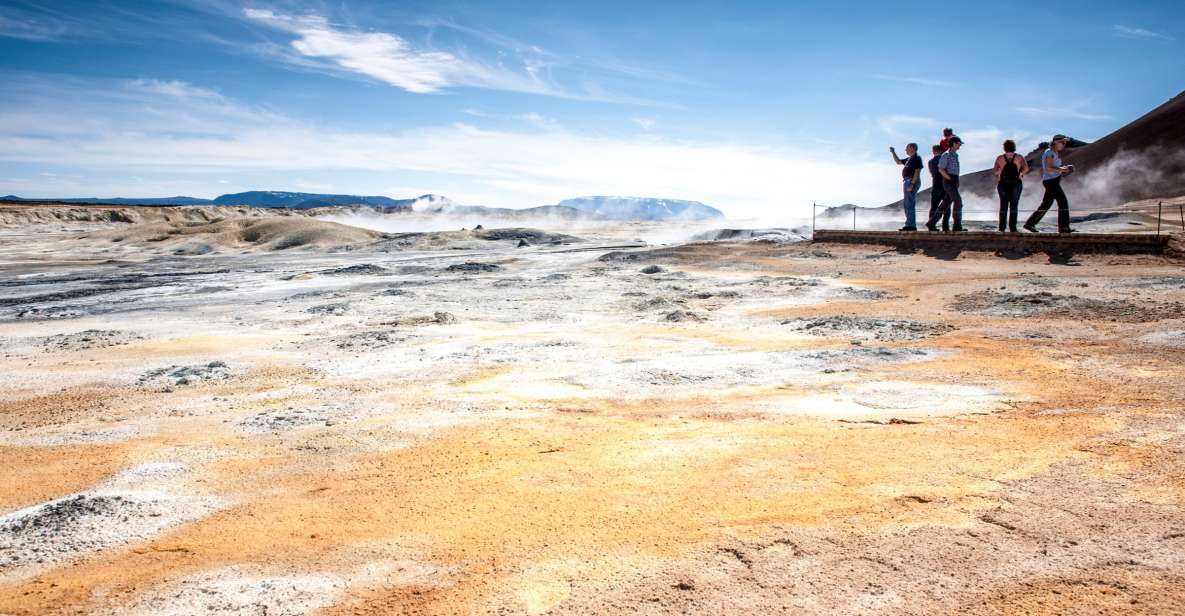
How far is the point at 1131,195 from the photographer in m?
39.8

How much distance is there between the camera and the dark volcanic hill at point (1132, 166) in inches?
1555

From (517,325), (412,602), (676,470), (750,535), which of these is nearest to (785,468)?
(676,470)

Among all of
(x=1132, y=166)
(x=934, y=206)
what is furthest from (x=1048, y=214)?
(x=934, y=206)

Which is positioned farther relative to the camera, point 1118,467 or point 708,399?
point 708,399

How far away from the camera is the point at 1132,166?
137 feet

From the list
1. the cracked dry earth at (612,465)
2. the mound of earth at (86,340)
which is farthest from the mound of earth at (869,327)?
the mound of earth at (86,340)

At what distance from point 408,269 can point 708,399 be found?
1408 cm

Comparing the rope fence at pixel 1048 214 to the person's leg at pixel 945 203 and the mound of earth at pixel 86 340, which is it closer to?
the person's leg at pixel 945 203

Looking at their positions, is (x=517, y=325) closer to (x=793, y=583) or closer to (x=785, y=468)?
(x=785, y=468)

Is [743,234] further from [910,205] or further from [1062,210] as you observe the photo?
[1062,210]

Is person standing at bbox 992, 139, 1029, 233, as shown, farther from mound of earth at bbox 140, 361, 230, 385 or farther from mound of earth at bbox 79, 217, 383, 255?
mound of earth at bbox 79, 217, 383, 255

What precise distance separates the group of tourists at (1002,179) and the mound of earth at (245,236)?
21.8 m

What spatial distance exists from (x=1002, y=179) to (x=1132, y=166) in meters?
36.0

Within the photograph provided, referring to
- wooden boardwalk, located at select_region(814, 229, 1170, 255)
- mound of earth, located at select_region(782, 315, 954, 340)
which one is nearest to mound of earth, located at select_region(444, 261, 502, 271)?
wooden boardwalk, located at select_region(814, 229, 1170, 255)
